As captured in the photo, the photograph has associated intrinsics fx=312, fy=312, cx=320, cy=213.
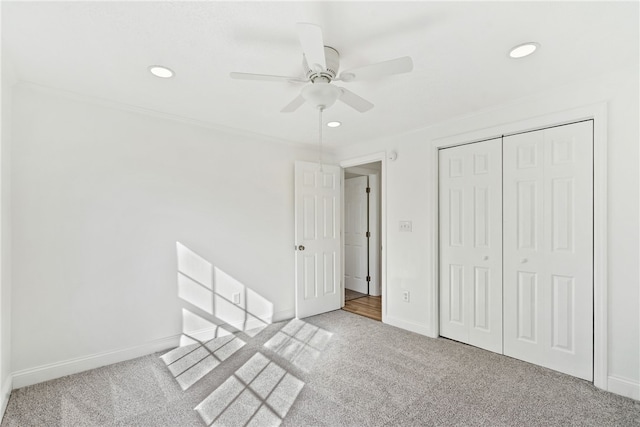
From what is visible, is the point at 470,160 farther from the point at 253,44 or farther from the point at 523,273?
the point at 253,44

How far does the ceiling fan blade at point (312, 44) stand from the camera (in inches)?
54.7

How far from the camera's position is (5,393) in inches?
85.3

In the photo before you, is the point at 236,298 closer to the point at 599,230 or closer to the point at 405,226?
the point at 405,226

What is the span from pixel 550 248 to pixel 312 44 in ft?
8.42

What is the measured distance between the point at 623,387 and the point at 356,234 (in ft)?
12.5

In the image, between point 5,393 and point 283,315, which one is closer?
point 5,393

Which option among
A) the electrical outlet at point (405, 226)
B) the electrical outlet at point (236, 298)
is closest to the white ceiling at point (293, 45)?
the electrical outlet at point (405, 226)

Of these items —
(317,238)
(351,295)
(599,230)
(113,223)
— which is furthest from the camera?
(351,295)

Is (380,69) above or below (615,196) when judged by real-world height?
above

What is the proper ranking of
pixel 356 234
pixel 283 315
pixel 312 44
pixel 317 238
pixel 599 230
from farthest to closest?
pixel 356 234 → pixel 317 238 → pixel 283 315 → pixel 599 230 → pixel 312 44

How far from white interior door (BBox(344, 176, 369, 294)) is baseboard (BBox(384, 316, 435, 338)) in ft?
5.24

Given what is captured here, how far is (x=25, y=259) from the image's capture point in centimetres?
243

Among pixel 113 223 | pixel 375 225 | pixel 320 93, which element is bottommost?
pixel 375 225

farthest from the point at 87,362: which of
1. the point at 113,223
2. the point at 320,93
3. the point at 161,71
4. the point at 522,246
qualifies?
the point at 522,246
